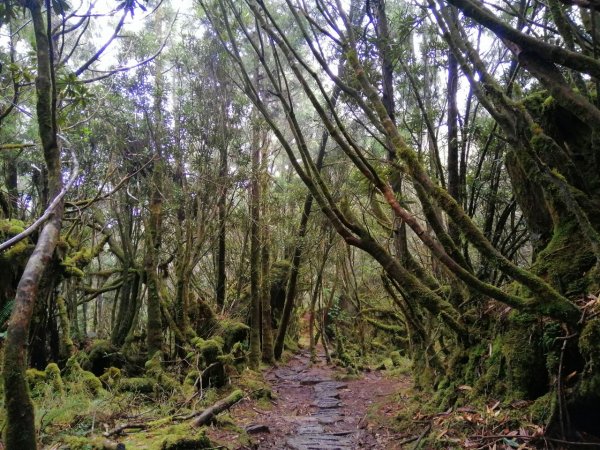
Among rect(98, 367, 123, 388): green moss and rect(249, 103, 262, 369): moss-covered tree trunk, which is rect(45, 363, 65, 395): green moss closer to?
rect(98, 367, 123, 388): green moss

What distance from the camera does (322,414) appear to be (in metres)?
8.26

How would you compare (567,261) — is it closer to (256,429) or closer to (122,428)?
(256,429)

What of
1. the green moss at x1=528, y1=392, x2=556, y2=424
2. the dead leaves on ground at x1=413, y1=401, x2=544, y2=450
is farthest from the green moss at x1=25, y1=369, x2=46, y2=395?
the green moss at x1=528, y1=392, x2=556, y2=424

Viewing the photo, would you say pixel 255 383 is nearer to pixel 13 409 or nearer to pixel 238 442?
pixel 238 442

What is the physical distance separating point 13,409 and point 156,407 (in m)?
4.50

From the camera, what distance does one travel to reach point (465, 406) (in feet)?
16.3

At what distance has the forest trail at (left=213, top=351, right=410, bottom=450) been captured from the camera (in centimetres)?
612

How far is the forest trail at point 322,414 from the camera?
6125 millimetres

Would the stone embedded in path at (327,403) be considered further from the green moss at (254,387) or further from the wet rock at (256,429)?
the wet rock at (256,429)

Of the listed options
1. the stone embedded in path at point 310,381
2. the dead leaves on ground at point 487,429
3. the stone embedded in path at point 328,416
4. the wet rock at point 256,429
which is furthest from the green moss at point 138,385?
the dead leaves on ground at point 487,429

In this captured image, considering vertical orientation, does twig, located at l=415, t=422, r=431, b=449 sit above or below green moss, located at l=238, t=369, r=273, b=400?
above

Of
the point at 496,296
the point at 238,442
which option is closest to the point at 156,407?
the point at 238,442

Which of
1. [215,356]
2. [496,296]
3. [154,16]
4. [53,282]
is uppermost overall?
[154,16]

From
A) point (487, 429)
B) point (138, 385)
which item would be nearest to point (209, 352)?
point (138, 385)
